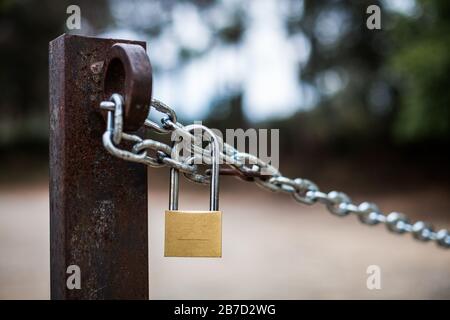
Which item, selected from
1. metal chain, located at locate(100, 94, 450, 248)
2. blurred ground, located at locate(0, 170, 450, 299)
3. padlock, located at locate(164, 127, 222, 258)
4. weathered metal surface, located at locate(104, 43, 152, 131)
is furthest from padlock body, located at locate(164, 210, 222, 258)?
blurred ground, located at locate(0, 170, 450, 299)

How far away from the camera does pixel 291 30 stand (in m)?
14.3

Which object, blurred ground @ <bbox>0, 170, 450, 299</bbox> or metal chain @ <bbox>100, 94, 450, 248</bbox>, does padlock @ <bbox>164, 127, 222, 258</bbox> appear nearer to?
metal chain @ <bbox>100, 94, 450, 248</bbox>

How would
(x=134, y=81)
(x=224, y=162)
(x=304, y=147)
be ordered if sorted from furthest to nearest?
(x=304, y=147) < (x=224, y=162) < (x=134, y=81)

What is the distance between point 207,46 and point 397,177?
22.0 feet

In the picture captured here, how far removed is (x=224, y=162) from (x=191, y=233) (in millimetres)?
218

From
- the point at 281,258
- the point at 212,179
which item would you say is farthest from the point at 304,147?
the point at 212,179

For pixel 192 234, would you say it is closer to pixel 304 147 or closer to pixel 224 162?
pixel 224 162

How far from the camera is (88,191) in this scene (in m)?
1.06

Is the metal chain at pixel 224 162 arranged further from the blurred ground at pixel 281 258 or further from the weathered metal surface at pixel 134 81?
the blurred ground at pixel 281 258

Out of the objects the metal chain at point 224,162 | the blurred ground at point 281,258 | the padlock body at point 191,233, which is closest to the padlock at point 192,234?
the padlock body at point 191,233

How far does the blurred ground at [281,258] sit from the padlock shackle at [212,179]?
3152mm

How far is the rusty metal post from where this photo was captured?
3.45 feet

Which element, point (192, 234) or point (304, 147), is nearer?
point (192, 234)

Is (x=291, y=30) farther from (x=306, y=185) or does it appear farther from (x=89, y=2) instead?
(x=306, y=185)
